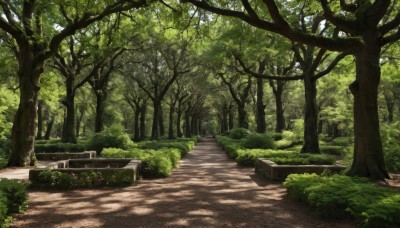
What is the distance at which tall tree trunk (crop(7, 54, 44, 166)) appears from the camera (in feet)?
48.3

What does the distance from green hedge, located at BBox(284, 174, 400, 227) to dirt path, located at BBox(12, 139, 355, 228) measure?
9.9 inches

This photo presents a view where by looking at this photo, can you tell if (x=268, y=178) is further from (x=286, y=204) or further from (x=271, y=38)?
(x=271, y=38)

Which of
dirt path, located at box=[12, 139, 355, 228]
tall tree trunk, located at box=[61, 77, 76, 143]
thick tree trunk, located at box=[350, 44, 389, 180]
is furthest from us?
tall tree trunk, located at box=[61, 77, 76, 143]

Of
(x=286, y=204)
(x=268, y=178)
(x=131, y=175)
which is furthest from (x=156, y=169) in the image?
(x=286, y=204)

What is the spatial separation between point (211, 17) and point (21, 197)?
14.4 meters

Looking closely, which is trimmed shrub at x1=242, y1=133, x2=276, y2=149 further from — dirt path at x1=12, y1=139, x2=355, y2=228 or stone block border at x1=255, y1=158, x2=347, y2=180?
dirt path at x1=12, y1=139, x2=355, y2=228

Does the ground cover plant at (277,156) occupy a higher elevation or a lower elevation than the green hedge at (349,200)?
higher

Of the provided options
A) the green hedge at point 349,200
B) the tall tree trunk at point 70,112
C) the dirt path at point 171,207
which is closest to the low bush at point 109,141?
the tall tree trunk at point 70,112

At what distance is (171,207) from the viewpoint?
7824 mm

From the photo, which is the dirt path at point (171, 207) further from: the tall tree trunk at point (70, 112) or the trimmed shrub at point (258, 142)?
the tall tree trunk at point (70, 112)

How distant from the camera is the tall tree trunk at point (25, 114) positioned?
48.3 ft

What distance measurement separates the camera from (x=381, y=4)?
10422 mm

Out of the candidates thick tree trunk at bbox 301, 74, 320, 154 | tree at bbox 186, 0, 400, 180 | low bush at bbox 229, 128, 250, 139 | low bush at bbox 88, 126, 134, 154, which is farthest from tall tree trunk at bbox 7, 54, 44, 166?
low bush at bbox 229, 128, 250, 139

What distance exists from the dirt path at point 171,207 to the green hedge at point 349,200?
0.25m
